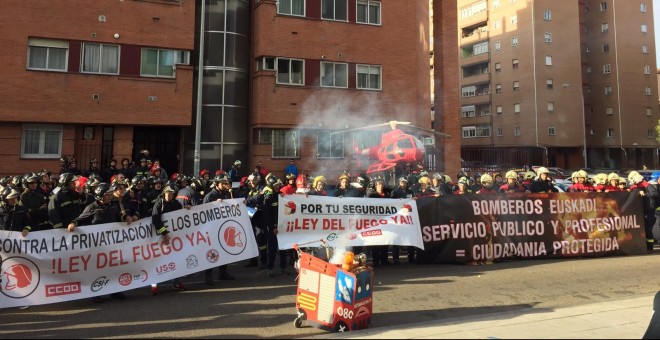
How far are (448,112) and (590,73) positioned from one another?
126 ft

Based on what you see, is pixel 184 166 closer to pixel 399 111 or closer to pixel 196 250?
pixel 399 111

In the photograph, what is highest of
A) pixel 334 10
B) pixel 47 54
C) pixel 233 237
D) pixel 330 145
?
pixel 334 10

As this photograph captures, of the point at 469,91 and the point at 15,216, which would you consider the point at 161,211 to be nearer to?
the point at 15,216

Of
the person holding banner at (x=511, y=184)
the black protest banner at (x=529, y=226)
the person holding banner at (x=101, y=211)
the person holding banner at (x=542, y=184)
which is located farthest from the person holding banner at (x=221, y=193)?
the person holding banner at (x=542, y=184)

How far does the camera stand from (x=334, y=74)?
1973cm

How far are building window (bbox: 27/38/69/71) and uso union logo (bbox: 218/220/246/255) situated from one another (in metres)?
12.4

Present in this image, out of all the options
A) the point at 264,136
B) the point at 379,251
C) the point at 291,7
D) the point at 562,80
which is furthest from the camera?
the point at 562,80

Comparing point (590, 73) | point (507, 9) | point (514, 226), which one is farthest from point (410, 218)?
point (590, 73)

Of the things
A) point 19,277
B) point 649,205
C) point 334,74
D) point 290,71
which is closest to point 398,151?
point 334,74

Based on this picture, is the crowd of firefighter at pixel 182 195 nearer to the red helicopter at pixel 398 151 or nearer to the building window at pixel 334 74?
the red helicopter at pixel 398 151

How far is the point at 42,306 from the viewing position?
6379 millimetres

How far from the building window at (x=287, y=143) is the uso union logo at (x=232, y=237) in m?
11.2

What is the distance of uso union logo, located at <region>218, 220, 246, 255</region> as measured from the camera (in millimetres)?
7648

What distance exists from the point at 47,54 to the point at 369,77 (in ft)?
41.9
